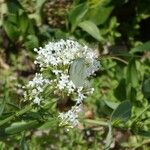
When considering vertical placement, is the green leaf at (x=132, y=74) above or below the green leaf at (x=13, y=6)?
below

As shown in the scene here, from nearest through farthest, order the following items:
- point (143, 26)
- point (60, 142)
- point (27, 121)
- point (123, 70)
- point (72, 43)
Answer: point (72, 43) < point (27, 121) < point (60, 142) < point (123, 70) < point (143, 26)

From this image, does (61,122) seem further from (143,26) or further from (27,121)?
(143,26)

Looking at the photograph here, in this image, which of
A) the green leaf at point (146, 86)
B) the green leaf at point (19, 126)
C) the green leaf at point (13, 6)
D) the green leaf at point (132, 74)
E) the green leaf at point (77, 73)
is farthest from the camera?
the green leaf at point (13, 6)

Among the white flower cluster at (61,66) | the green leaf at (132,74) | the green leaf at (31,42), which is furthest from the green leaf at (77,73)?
the green leaf at (31,42)

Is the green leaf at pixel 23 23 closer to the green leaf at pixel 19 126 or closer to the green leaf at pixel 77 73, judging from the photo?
the green leaf at pixel 19 126

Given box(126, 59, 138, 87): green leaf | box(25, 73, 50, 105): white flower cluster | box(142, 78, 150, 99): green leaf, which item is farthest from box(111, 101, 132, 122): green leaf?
box(126, 59, 138, 87): green leaf

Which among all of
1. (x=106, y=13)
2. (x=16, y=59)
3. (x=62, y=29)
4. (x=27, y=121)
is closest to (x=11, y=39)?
(x=16, y=59)

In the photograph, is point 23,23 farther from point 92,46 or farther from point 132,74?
point 132,74

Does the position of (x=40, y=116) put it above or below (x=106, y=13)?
below
